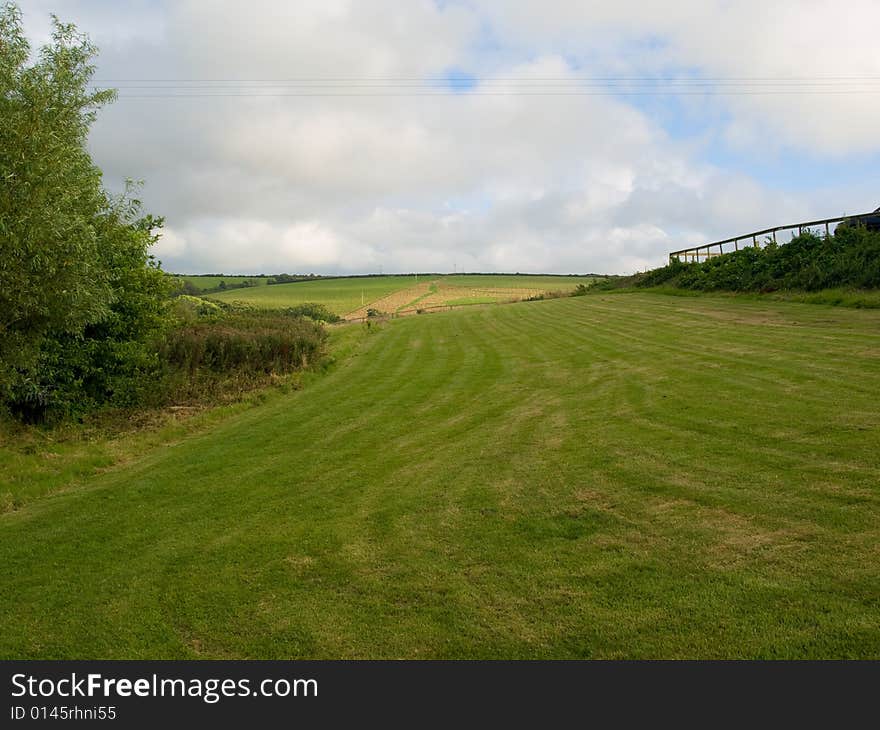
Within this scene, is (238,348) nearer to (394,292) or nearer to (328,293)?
(394,292)

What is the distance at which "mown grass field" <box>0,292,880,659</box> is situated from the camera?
499 centimetres

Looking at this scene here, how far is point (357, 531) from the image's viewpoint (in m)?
7.48

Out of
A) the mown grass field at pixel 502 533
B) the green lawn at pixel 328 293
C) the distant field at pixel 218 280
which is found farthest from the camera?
the distant field at pixel 218 280

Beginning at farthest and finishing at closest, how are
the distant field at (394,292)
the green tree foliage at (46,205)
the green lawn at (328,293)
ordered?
the green lawn at (328,293) < the distant field at (394,292) < the green tree foliage at (46,205)

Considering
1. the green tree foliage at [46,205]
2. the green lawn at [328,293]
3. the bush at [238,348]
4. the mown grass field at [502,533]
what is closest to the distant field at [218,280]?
the green lawn at [328,293]

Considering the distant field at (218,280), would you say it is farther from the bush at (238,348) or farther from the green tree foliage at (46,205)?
the green tree foliage at (46,205)

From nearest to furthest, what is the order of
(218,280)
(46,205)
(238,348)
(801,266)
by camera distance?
1. (46,205)
2. (238,348)
3. (801,266)
4. (218,280)

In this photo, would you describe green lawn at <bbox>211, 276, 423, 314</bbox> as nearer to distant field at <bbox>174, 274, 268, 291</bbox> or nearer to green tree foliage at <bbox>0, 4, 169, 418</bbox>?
distant field at <bbox>174, 274, 268, 291</bbox>

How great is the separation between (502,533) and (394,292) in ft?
315

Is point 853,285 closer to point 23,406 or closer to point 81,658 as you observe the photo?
point 81,658

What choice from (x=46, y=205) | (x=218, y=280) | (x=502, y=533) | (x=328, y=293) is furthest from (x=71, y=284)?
(x=218, y=280)

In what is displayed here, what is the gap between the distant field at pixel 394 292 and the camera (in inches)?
3248

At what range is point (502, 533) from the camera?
688 centimetres

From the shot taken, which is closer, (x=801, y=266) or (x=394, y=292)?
(x=801, y=266)
